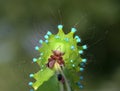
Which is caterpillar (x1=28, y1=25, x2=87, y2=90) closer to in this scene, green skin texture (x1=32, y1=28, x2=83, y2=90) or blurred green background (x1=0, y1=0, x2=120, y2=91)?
green skin texture (x1=32, y1=28, x2=83, y2=90)

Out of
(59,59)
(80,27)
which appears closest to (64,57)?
(59,59)

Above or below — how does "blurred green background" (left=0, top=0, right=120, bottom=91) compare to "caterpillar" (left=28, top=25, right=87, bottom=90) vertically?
above

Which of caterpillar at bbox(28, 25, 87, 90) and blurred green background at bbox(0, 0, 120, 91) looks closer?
caterpillar at bbox(28, 25, 87, 90)

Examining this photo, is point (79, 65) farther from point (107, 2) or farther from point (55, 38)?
point (107, 2)

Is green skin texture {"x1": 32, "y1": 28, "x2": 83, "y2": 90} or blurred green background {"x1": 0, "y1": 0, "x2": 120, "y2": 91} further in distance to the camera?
blurred green background {"x1": 0, "y1": 0, "x2": 120, "y2": 91}

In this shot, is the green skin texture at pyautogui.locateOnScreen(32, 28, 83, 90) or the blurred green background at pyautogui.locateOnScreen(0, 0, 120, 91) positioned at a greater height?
the blurred green background at pyautogui.locateOnScreen(0, 0, 120, 91)

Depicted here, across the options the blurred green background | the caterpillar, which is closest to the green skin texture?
the caterpillar

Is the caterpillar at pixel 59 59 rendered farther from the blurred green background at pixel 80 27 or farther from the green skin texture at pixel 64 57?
the blurred green background at pixel 80 27

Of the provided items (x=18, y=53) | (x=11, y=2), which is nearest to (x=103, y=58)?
(x=18, y=53)
